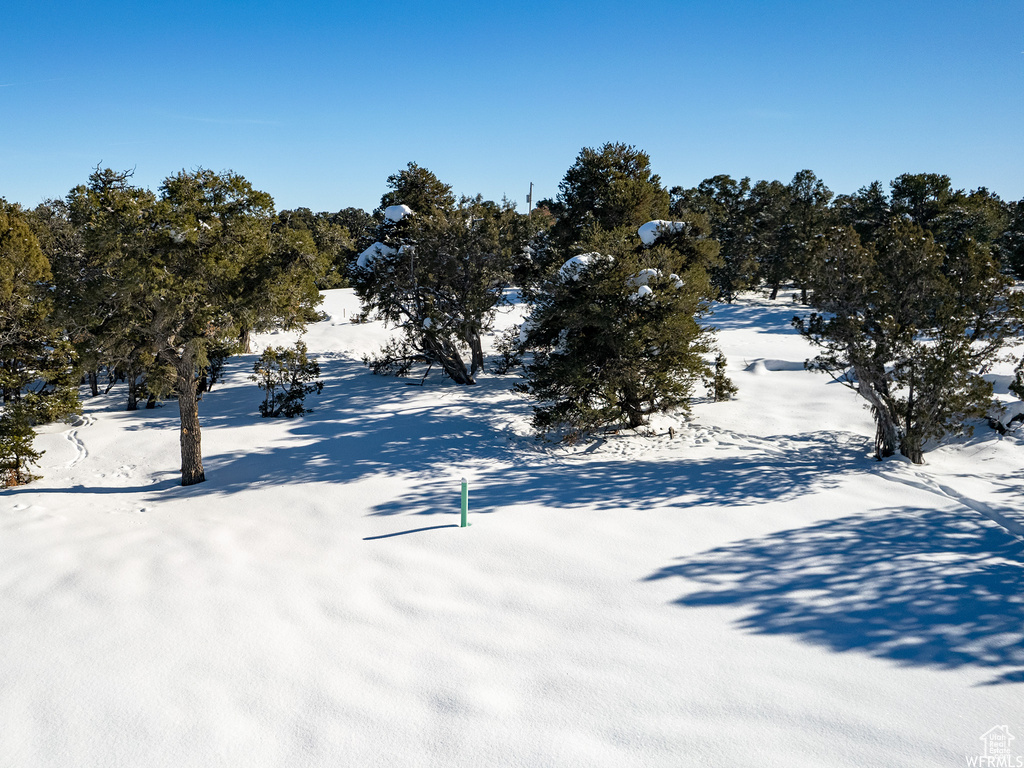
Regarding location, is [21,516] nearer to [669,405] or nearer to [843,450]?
[669,405]

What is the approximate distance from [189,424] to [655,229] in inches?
515

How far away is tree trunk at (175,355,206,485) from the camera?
12.4 metres

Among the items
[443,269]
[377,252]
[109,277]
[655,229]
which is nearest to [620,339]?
[655,229]

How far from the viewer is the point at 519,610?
23.1 ft

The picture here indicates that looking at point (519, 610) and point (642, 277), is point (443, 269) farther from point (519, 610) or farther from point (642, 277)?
point (519, 610)

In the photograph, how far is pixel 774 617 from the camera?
265 inches

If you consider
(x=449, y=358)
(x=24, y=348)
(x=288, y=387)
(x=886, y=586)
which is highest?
(x=24, y=348)

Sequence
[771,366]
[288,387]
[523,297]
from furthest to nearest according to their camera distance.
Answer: [771,366]
[288,387]
[523,297]

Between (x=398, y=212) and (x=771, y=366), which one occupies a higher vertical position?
(x=398, y=212)

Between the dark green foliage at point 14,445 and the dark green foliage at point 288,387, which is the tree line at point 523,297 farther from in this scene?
the dark green foliage at point 288,387

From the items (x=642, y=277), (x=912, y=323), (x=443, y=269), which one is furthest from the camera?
(x=443, y=269)

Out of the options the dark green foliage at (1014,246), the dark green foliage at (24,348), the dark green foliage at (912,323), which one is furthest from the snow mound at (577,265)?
the dark green foliage at (1014,246)

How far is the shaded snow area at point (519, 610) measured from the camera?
507 cm

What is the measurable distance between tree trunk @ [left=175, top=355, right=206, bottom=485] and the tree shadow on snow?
9982 mm
